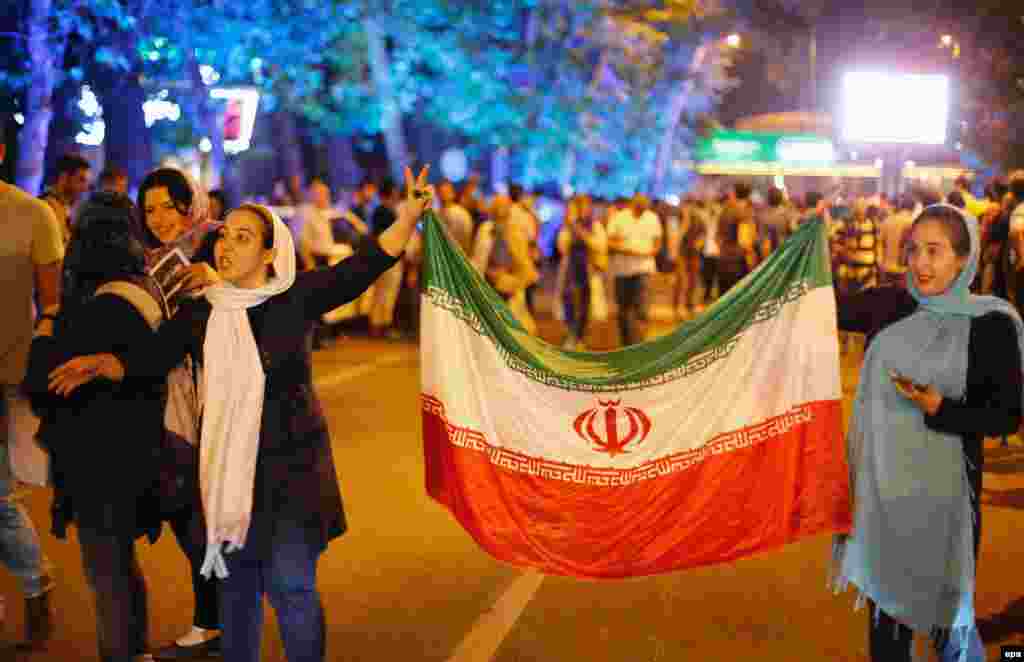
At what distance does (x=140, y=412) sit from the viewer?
4.98 meters

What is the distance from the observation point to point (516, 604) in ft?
21.4

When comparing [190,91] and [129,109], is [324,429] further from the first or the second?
[190,91]

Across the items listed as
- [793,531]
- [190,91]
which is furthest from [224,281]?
[190,91]

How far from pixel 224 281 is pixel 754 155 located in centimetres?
4411

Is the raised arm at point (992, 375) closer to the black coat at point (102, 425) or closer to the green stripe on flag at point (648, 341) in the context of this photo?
the green stripe on flag at point (648, 341)

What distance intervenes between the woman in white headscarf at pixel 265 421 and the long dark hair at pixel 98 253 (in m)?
0.33

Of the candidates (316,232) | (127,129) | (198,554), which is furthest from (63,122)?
(198,554)

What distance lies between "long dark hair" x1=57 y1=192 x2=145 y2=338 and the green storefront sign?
42.7 m

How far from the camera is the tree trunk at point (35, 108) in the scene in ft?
46.1

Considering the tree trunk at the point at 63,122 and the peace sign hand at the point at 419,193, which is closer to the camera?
the peace sign hand at the point at 419,193

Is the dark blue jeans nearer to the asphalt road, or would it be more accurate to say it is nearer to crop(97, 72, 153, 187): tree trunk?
the asphalt road

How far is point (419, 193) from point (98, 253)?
118 centimetres

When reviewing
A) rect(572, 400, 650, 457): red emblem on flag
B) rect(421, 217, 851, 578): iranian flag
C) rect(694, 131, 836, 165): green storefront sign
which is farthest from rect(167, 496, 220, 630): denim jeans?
rect(694, 131, 836, 165): green storefront sign

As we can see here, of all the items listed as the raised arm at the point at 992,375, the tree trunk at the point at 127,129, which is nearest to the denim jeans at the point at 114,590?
the raised arm at the point at 992,375
